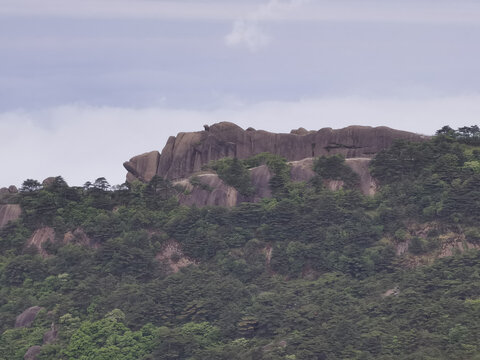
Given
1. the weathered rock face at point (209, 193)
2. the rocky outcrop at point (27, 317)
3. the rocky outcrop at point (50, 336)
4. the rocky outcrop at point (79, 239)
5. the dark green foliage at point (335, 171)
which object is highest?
the dark green foliage at point (335, 171)

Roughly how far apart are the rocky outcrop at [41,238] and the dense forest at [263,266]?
0.78 feet

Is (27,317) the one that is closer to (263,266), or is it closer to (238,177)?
(263,266)

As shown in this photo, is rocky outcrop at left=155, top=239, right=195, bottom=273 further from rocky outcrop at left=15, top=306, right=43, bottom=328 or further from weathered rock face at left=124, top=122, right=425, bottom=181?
weathered rock face at left=124, top=122, right=425, bottom=181

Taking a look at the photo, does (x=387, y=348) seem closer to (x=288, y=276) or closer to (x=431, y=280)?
(x=431, y=280)

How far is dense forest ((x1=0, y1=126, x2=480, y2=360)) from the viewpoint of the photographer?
253 feet

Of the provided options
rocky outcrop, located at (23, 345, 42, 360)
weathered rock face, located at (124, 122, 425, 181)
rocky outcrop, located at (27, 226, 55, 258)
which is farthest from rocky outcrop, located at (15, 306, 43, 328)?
weathered rock face, located at (124, 122, 425, 181)

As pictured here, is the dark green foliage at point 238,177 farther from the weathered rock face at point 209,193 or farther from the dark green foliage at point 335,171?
the dark green foliage at point 335,171

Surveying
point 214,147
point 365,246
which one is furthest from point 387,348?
point 214,147

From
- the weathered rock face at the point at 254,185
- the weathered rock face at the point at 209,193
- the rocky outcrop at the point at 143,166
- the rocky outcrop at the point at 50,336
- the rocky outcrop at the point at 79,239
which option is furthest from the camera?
the rocky outcrop at the point at 143,166

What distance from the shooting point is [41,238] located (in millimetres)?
95250

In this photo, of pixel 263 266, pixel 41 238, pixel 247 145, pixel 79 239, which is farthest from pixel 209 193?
pixel 41 238

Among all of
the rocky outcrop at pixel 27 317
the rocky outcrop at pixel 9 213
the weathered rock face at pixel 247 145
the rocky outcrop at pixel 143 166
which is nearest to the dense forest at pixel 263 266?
the rocky outcrop at pixel 27 317

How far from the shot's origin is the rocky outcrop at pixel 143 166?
342 feet

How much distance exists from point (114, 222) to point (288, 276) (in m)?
13.7
